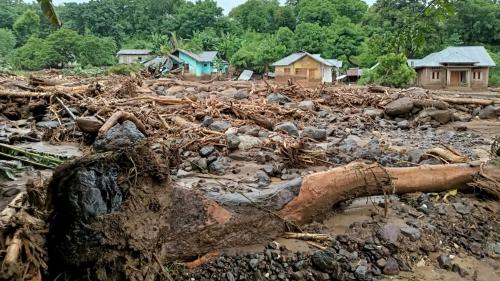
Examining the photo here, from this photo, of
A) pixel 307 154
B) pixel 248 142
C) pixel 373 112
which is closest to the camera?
pixel 307 154

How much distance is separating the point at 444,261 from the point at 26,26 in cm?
5116

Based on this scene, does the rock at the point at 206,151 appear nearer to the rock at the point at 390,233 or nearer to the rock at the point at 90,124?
the rock at the point at 90,124

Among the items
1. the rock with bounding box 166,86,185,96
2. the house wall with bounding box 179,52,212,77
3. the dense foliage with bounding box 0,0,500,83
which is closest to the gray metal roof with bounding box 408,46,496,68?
the dense foliage with bounding box 0,0,500,83

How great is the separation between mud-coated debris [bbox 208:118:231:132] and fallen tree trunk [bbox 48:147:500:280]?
4129 mm

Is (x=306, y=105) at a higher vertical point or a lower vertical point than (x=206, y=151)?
higher

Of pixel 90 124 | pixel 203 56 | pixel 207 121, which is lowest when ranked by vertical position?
pixel 207 121

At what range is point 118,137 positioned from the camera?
260 inches

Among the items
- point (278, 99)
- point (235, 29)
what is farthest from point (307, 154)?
point (235, 29)

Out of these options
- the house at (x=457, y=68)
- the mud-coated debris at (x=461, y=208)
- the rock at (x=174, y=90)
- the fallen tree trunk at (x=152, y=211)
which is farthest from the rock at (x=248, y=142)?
the house at (x=457, y=68)

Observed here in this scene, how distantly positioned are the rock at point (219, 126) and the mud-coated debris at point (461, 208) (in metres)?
4.46

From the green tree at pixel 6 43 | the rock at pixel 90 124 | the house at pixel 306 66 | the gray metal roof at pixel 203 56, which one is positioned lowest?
the rock at pixel 90 124

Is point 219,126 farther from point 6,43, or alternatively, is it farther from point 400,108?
point 6,43

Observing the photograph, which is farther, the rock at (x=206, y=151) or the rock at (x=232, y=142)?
the rock at (x=232, y=142)

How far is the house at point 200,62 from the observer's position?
39500 mm
